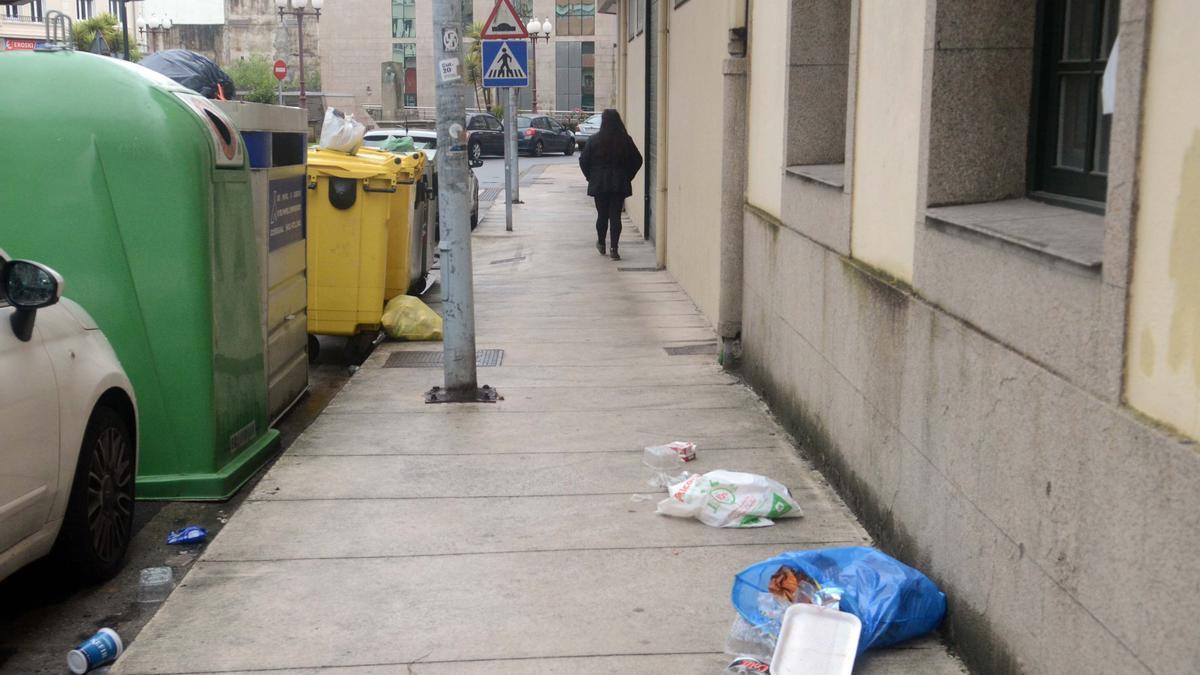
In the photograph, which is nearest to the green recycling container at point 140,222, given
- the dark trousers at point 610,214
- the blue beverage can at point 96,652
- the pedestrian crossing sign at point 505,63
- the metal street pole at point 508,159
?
the blue beverage can at point 96,652

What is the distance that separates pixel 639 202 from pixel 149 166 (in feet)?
50.1

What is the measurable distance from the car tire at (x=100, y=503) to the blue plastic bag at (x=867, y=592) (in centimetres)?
254

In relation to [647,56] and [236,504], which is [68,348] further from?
[647,56]

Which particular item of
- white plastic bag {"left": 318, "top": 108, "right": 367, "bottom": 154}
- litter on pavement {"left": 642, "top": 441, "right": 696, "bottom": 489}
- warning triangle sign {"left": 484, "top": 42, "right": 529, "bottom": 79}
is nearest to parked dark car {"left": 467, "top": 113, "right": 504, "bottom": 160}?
warning triangle sign {"left": 484, "top": 42, "right": 529, "bottom": 79}

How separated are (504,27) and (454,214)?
8220 mm

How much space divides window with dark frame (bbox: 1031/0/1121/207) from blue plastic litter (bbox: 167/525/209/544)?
12.8 ft

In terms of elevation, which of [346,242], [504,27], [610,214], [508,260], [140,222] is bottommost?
[508,260]

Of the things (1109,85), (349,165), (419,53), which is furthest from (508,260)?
(419,53)

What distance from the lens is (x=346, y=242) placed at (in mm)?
10055

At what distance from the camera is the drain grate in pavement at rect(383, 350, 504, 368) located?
976 centimetres

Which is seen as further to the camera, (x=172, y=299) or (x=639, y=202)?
(x=639, y=202)

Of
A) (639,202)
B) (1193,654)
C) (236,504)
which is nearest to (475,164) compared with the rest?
(639,202)

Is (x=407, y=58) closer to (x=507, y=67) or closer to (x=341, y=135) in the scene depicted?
(x=507, y=67)

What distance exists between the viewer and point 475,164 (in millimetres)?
36094
